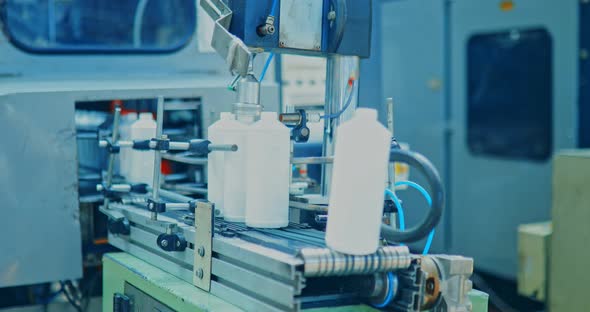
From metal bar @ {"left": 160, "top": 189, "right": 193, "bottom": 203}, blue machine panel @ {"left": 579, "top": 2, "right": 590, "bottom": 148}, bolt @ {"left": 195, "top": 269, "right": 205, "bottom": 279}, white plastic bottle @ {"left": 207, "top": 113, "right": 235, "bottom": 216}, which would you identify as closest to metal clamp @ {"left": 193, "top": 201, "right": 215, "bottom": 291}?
bolt @ {"left": 195, "top": 269, "right": 205, "bottom": 279}

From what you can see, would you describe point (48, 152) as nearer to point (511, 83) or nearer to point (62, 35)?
point (62, 35)

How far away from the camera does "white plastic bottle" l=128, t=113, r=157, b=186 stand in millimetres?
1905

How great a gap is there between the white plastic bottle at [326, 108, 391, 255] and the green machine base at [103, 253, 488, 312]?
150mm

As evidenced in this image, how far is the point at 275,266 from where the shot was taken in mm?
1206

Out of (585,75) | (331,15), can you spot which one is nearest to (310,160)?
(331,15)

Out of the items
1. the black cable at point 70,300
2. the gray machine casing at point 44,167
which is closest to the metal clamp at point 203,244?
the gray machine casing at point 44,167

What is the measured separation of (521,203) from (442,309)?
2.81 m

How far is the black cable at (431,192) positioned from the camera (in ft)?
3.84

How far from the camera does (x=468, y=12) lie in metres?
4.27

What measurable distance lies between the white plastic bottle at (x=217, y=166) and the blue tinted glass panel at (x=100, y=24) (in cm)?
84

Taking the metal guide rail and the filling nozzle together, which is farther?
the filling nozzle

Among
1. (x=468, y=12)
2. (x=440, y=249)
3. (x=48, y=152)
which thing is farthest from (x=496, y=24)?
(x=48, y=152)

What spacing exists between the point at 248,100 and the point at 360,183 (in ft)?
1.37

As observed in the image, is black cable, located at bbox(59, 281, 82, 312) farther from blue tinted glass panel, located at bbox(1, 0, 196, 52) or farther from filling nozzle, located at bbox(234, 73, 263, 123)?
filling nozzle, located at bbox(234, 73, 263, 123)
